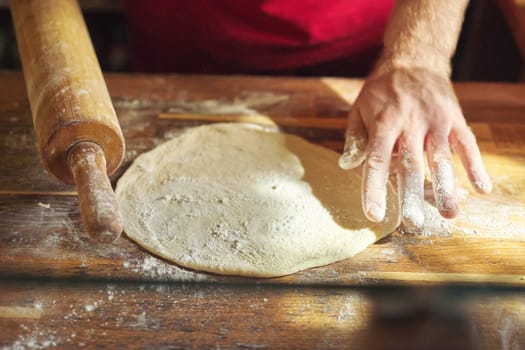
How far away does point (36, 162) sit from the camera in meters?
1.22

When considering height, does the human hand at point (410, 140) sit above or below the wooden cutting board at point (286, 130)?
above

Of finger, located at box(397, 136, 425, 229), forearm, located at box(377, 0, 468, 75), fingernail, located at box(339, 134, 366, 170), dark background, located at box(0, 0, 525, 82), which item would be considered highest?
forearm, located at box(377, 0, 468, 75)

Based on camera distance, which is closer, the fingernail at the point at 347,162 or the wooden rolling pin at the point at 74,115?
the wooden rolling pin at the point at 74,115

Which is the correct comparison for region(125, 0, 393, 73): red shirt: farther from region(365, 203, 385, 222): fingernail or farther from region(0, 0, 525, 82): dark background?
region(365, 203, 385, 222): fingernail

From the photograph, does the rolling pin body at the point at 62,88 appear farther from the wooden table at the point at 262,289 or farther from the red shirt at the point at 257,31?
the red shirt at the point at 257,31

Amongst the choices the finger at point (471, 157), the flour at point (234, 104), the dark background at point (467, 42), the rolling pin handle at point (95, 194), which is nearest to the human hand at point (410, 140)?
the finger at point (471, 157)

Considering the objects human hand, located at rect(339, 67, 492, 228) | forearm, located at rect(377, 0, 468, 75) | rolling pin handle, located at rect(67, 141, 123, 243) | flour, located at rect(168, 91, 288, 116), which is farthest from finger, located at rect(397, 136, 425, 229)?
rolling pin handle, located at rect(67, 141, 123, 243)

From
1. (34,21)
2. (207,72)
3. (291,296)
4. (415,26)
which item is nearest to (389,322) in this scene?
(291,296)

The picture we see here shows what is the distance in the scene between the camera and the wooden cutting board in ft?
3.28

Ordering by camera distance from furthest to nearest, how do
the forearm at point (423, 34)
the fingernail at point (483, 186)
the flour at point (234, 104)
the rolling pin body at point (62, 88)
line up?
the flour at point (234, 104) → the forearm at point (423, 34) → the fingernail at point (483, 186) → the rolling pin body at point (62, 88)

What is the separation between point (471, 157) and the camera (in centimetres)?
114

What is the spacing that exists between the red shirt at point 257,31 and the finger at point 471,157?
0.49m

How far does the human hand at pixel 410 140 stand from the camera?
1050 millimetres

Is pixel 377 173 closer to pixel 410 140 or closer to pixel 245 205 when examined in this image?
pixel 410 140
